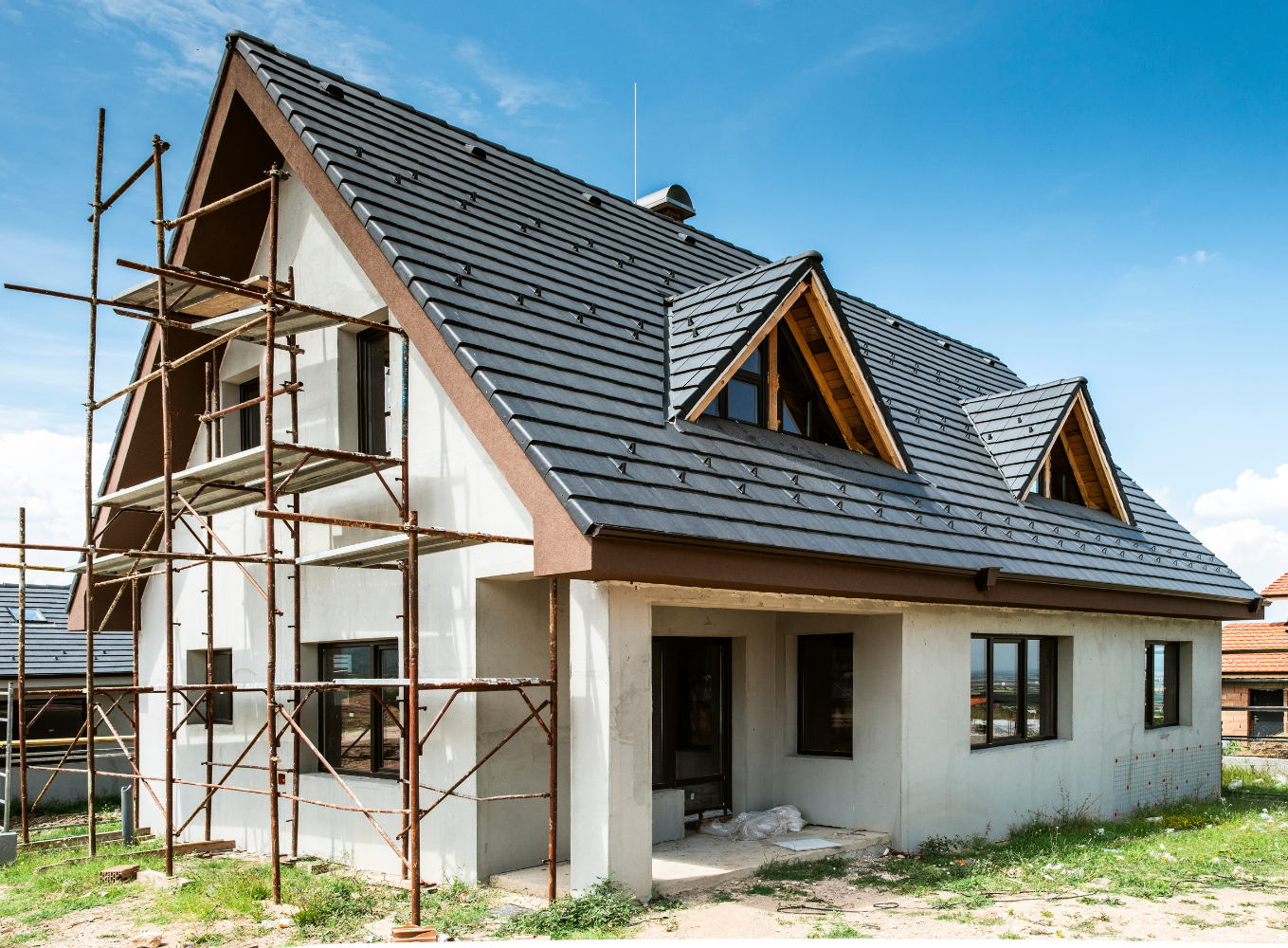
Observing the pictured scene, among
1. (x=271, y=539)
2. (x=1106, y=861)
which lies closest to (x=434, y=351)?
(x=271, y=539)

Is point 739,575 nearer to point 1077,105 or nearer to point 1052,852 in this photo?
point 1052,852

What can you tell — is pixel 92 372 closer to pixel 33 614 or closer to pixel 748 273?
pixel 748 273

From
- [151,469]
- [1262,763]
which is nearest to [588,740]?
[151,469]

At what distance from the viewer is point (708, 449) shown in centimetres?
831

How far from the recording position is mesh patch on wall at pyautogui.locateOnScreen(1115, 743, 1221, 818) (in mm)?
12430

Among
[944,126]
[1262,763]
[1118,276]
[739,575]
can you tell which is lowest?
[1262,763]

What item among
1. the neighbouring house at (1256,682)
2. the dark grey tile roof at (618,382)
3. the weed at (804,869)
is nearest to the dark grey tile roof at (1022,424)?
the dark grey tile roof at (618,382)

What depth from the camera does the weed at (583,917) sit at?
614 cm

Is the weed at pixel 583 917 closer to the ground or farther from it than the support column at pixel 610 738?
closer to the ground

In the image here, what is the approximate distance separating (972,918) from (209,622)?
8.07 meters

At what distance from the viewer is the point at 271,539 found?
25.7 feet

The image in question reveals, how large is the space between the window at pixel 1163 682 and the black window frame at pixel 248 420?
40.4 ft

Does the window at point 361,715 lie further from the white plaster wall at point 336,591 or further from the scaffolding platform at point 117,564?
the scaffolding platform at point 117,564

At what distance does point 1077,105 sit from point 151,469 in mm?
14069
